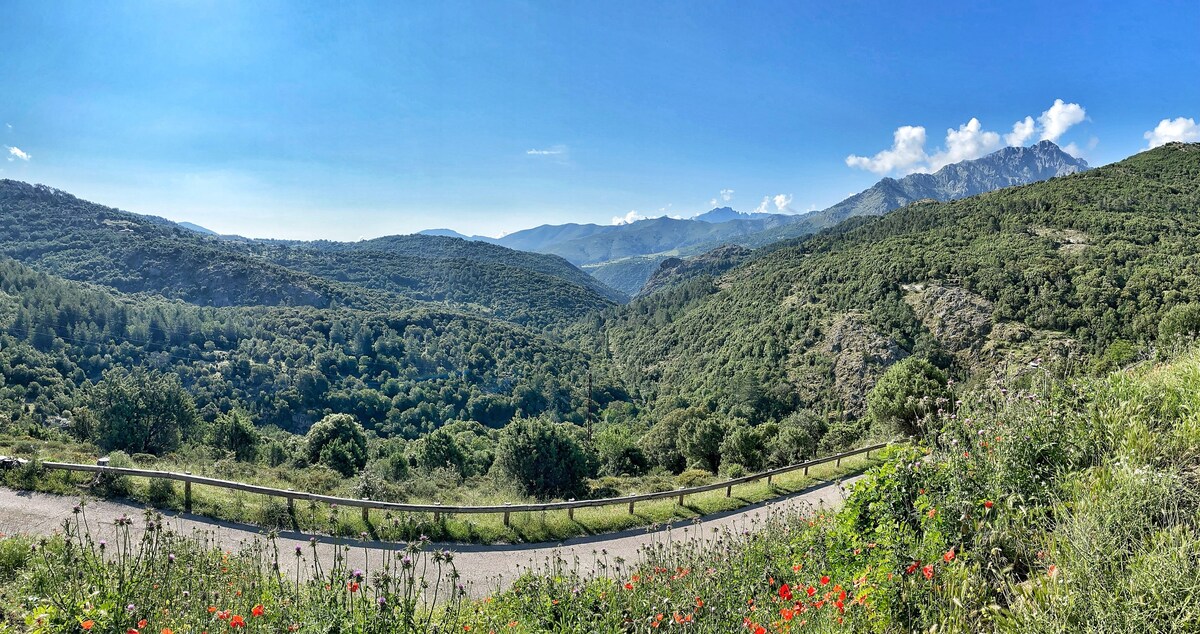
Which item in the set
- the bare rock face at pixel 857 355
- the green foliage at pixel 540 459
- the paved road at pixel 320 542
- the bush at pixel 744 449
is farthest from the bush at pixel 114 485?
the bare rock face at pixel 857 355

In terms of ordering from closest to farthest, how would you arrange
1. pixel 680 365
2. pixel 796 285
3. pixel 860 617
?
pixel 860 617
pixel 796 285
pixel 680 365

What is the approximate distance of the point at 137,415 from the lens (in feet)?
80.4

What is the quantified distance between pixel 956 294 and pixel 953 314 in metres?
3.98

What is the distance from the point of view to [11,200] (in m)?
196

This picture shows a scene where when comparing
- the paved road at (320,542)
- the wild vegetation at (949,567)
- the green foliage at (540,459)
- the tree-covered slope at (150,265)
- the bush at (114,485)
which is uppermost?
the tree-covered slope at (150,265)

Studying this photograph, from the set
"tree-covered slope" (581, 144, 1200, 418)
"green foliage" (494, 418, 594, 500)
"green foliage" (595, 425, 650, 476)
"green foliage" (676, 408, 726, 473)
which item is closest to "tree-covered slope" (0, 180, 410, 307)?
"tree-covered slope" (581, 144, 1200, 418)

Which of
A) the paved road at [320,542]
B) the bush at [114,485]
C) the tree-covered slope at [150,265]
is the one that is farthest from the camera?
the tree-covered slope at [150,265]

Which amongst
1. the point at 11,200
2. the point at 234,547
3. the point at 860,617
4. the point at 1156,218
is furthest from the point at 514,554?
the point at 11,200

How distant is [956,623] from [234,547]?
34.3ft

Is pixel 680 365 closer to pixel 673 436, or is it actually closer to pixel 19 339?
pixel 673 436

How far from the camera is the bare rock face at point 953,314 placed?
57.5 m

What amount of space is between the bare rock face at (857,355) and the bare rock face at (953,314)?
220 inches

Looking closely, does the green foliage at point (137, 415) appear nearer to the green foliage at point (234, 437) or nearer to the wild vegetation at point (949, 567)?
the green foliage at point (234, 437)

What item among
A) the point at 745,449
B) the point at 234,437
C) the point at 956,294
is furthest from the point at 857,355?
the point at 234,437
